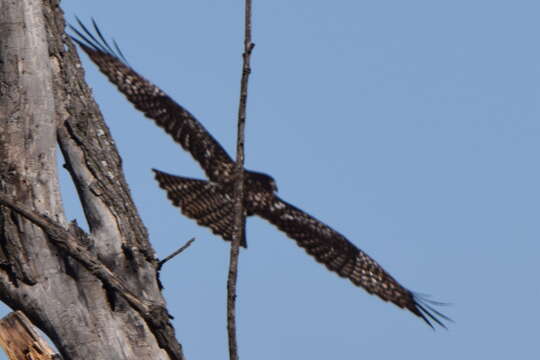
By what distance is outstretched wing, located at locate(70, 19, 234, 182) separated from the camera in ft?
33.2

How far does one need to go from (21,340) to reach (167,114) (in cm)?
655

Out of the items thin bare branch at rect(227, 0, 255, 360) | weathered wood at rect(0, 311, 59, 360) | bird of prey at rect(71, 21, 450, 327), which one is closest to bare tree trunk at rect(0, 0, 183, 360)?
weathered wood at rect(0, 311, 59, 360)

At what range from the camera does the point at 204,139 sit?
1021 cm

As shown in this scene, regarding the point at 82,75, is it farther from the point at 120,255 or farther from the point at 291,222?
the point at 291,222

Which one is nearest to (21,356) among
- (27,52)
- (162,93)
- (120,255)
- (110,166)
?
(120,255)

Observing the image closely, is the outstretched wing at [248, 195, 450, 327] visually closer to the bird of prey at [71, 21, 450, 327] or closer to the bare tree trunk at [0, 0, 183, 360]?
the bird of prey at [71, 21, 450, 327]

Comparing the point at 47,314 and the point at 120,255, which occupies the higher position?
the point at 120,255

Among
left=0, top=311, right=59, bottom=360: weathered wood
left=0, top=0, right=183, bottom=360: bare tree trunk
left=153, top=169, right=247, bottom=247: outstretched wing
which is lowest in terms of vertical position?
left=0, top=311, right=59, bottom=360: weathered wood

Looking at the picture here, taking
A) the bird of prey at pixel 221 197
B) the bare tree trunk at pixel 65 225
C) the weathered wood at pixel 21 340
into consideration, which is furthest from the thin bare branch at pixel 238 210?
the bird of prey at pixel 221 197

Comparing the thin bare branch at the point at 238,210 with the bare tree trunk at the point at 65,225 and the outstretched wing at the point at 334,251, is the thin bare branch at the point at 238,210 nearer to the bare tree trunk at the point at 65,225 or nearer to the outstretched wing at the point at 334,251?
the bare tree trunk at the point at 65,225

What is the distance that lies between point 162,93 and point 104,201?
6271 millimetres

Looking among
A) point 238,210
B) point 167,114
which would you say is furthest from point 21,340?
point 167,114

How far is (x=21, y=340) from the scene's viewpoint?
3.75m

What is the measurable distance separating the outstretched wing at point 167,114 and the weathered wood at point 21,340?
6437mm
